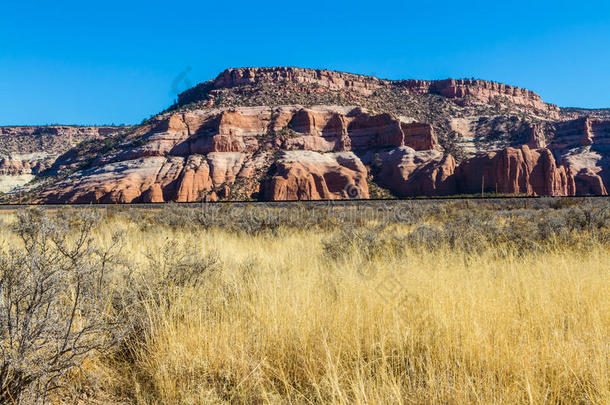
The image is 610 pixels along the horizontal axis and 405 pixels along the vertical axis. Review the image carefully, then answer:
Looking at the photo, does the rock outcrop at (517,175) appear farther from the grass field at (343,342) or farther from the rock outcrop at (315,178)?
the grass field at (343,342)

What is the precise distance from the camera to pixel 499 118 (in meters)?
84.6

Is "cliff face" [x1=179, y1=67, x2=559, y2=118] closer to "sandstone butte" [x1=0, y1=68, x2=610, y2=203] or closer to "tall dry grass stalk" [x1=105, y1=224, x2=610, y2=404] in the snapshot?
"sandstone butte" [x1=0, y1=68, x2=610, y2=203]

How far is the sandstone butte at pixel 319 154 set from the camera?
58.9 m

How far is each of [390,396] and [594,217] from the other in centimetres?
1067

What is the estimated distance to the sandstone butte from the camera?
5894 cm

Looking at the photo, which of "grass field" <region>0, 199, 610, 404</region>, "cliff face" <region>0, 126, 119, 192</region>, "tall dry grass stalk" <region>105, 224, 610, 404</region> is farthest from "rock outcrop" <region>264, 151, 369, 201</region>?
"cliff face" <region>0, 126, 119, 192</region>

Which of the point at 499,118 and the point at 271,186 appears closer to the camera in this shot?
the point at 271,186

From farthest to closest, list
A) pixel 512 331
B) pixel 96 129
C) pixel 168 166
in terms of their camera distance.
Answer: pixel 96 129 → pixel 168 166 → pixel 512 331

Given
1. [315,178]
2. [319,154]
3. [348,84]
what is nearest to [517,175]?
Answer: [315,178]

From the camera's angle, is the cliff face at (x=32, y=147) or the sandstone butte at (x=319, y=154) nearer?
the sandstone butte at (x=319, y=154)

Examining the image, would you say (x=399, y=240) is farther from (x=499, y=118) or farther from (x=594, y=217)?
(x=499, y=118)

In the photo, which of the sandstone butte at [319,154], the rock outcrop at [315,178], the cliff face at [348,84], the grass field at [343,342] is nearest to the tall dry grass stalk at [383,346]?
the grass field at [343,342]

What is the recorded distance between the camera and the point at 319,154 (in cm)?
6994

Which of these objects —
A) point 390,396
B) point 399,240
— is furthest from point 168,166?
point 390,396
